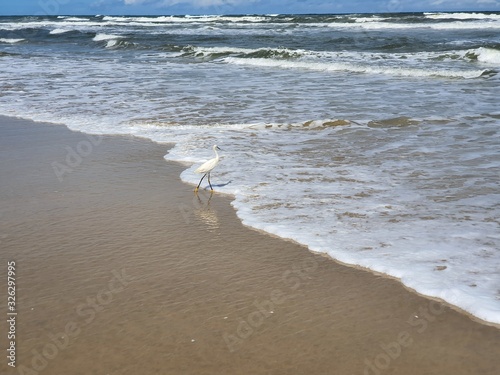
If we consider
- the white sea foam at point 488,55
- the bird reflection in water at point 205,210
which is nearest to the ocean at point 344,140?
the white sea foam at point 488,55

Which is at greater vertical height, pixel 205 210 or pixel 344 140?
pixel 205 210

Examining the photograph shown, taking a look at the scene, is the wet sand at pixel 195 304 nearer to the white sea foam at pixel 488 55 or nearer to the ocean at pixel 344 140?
the ocean at pixel 344 140

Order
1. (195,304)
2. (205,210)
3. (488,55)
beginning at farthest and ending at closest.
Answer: (488,55), (205,210), (195,304)

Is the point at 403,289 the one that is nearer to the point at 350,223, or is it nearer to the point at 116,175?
the point at 350,223

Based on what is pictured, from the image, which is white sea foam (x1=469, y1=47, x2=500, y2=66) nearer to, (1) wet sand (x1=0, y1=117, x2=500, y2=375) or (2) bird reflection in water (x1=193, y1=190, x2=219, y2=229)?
(2) bird reflection in water (x1=193, y1=190, x2=219, y2=229)

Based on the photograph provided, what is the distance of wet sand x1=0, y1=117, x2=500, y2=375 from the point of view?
3396 mm

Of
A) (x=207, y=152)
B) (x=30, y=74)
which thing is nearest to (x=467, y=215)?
(x=207, y=152)

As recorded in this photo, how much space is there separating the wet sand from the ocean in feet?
1.08

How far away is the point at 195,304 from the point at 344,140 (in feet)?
18.4

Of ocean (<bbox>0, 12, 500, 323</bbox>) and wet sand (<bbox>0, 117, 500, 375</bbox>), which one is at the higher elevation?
wet sand (<bbox>0, 117, 500, 375</bbox>)

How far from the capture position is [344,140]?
9.16 meters

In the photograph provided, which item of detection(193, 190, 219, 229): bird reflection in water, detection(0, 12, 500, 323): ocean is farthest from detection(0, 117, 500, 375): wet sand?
detection(0, 12, 500, 323): ocean

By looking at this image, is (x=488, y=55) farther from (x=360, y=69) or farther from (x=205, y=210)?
(x=205, y=210)

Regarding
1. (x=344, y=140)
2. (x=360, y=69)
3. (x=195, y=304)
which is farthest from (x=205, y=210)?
(x=360, y=69)
